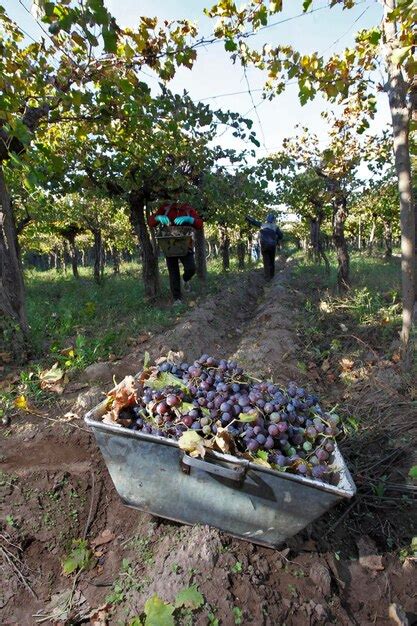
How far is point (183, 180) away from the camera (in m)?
8.84

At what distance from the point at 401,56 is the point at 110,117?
4.64m

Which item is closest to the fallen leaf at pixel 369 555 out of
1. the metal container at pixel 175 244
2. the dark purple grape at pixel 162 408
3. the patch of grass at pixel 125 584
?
the patch of grass at pixel 125 584

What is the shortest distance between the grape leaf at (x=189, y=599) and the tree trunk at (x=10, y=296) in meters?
4.00

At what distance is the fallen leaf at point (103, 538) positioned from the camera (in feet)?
8.86

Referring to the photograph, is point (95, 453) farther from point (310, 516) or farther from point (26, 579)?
point (310, 516)

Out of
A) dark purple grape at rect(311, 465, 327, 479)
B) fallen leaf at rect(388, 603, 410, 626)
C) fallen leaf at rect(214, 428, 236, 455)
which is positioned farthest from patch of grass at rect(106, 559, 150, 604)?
fallen leaf at rect(388, 603, 410, 626)

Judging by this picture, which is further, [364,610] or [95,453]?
[95,453]

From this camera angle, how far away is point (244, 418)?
2160 mm

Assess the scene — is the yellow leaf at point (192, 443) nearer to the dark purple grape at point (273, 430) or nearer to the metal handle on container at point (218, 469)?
the metal handle on container at point (218, 469)

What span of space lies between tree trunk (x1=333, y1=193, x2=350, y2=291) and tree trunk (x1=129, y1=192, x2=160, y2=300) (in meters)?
4.66

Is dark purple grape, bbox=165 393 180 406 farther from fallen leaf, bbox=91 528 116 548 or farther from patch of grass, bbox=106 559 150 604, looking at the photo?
fallen leaf, bbox=91 528 116 548

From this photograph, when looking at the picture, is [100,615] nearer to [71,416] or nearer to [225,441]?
[225,441]

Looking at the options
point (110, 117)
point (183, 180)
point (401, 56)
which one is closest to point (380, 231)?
point (183, 180)

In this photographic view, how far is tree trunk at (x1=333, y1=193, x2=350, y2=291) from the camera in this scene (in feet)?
32.2
